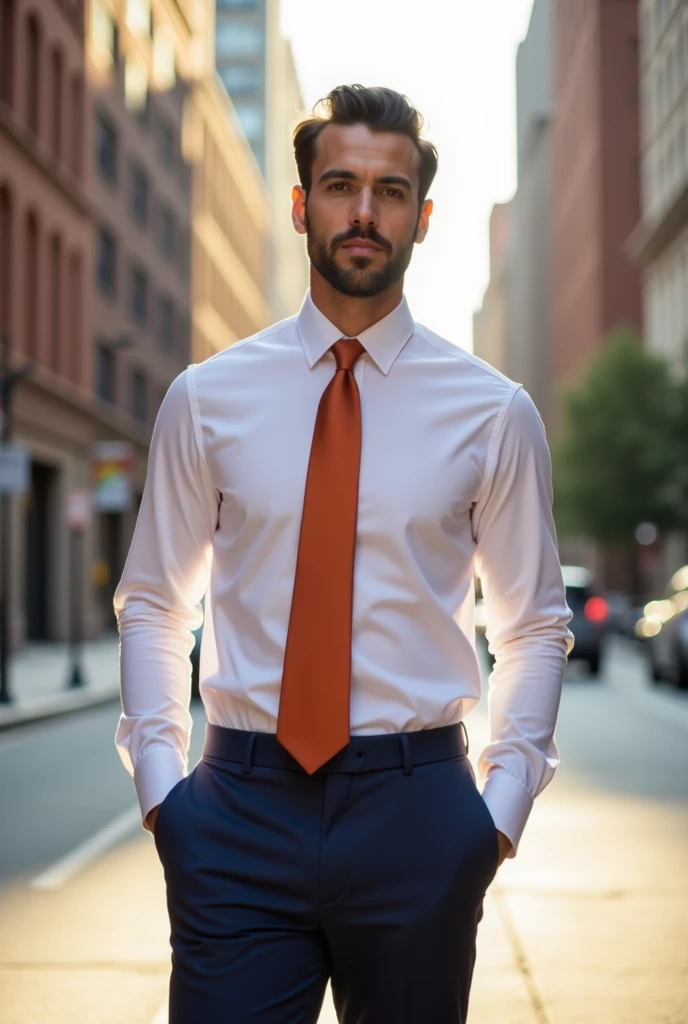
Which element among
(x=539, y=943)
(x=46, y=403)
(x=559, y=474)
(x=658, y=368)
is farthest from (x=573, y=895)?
(x=559, y=474)

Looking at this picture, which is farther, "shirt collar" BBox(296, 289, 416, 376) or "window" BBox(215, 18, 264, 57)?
"window" BBox(215, 18, 264, 57)

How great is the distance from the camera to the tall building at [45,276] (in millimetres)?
35000

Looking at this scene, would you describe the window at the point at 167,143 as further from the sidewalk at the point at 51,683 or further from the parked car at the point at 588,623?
the parked car at the point at 588,623

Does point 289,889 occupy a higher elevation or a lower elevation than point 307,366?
lower

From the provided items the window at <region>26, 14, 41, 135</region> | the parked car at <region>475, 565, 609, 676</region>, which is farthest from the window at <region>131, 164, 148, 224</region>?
the parked car at <region>475, 565, 609, 676</region>

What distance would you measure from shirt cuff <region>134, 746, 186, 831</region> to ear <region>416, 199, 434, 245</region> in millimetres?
1026

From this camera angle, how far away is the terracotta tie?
2.71 metres

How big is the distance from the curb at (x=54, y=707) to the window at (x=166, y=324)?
3453 cm

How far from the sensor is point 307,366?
304cm

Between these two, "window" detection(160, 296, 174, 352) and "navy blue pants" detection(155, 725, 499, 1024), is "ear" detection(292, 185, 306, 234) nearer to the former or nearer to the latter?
"navy blue pants" detection(155, 725, 499, 1024)

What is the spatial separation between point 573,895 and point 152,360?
156 ft

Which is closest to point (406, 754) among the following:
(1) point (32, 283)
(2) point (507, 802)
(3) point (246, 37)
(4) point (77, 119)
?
(2) point (507, 802)

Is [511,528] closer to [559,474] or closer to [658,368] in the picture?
[658,368]

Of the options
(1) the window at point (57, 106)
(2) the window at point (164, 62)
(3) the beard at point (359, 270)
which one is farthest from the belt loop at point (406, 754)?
(2) the window at point (164, 62)
